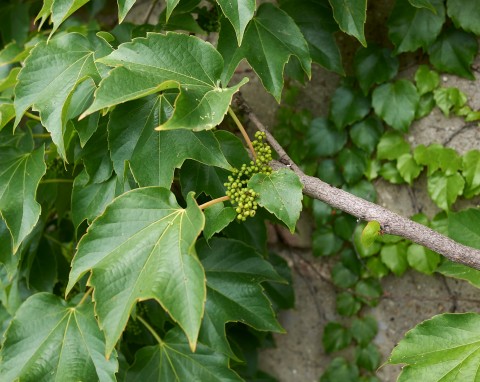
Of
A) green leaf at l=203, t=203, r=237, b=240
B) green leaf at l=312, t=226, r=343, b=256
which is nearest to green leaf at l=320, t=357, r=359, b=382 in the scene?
green leaf at l=312, t=226, r=343, b=256

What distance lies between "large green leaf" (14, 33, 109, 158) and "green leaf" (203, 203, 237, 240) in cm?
29

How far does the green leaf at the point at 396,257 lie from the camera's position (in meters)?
1.48

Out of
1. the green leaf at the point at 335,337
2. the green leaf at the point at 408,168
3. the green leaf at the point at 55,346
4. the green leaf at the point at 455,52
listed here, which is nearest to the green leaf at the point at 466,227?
the green leaf at the point at 408,168

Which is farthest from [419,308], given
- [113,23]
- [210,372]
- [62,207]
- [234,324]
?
[113,23]

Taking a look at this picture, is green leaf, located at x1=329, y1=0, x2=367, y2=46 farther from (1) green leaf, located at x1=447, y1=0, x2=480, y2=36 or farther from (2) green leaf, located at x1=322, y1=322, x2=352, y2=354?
(2) green leaf, located at x1=322, y1=322, x2=352, y2=354

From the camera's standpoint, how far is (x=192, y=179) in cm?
116

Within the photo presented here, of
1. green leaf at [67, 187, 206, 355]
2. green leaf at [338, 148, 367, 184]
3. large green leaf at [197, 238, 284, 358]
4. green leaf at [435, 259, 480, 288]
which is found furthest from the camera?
green leaf at [338, 148, 367, 184]

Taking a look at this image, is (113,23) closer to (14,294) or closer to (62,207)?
(62,207)

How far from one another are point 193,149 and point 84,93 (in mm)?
256

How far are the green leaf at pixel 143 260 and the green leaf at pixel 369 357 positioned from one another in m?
0.91

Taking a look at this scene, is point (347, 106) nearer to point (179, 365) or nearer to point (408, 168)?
point (408, 168)

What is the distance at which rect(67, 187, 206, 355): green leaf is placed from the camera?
853 millimetres

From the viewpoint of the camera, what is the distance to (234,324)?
1.67 metres

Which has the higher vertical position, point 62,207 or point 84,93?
point 84,93
